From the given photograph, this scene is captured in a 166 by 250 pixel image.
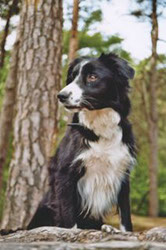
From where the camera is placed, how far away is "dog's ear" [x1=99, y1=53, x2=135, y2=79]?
3900mm

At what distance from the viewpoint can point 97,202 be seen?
13.4ft

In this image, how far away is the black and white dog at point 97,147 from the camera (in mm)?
3840

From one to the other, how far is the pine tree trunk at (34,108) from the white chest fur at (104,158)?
177cm

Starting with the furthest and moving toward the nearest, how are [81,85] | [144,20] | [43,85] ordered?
[144,20]
[43,85]
[81,85]

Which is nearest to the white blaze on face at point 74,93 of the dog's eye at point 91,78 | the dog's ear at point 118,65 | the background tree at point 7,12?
the dog's eye at point 91,78

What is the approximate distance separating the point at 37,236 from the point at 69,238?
0.77ft

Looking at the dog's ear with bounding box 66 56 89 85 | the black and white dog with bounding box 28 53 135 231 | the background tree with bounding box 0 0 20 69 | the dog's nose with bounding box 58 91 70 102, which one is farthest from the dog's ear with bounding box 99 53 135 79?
the background tree with bounding box 0 0 20 69

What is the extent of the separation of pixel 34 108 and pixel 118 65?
2.13 m

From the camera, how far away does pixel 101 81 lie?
385 centimetres

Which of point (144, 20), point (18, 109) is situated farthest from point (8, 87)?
point (144, 20)

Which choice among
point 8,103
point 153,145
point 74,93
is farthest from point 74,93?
point 153,145

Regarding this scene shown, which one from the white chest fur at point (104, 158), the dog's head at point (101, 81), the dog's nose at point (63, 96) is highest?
the dog's head at point (101, 81)

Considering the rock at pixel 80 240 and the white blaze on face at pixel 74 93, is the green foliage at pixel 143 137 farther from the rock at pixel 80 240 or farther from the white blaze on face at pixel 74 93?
the rock at pixel 80 240

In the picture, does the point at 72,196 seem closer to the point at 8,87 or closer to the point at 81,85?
the point at 81,85
